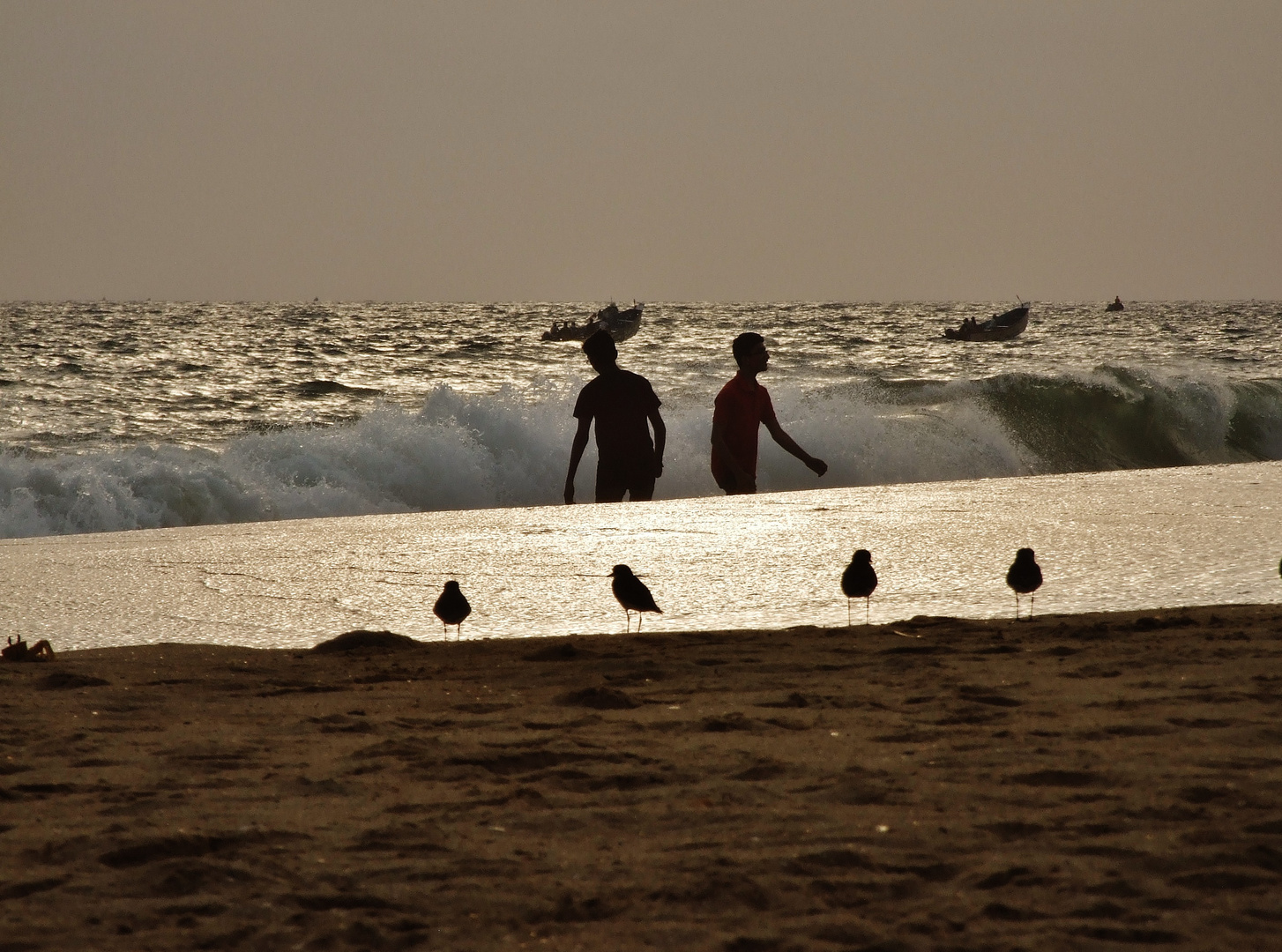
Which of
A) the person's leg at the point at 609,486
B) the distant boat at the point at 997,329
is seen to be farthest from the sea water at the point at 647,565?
the distant boat at the point at 997,329

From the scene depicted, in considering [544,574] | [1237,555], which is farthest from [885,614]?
[1237,555]

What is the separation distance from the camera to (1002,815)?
9.16 feet

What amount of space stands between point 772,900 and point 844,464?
45.7 ft

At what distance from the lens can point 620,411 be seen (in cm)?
772

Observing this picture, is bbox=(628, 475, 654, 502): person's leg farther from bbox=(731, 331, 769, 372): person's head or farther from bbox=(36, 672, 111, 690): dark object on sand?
bbox=(36, 672, 111, 690): dark object on sand

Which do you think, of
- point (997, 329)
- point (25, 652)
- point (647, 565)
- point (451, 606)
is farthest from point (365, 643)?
point (997, 329)

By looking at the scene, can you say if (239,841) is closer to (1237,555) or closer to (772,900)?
(772,900)

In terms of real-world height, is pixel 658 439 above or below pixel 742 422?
below

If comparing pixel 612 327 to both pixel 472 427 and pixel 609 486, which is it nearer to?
pixel 472 427

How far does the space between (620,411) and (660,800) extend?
4.86 m

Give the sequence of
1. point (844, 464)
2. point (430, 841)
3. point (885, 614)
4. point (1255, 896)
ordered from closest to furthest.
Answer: point (1255, 896)
point (430, 841)
point (885, 614)
point (844, 464)

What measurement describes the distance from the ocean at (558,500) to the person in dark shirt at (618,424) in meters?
0.32

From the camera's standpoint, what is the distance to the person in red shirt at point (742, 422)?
7.89 meters

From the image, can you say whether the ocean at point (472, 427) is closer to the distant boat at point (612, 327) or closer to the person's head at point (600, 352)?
Result: the person's head at point (600, 352)
